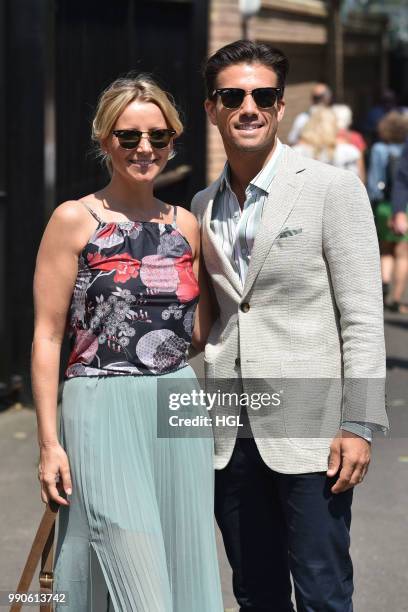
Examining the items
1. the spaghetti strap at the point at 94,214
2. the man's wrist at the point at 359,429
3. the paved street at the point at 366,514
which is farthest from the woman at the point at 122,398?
the paved street at the point at 366,514

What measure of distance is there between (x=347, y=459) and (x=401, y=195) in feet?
19.6

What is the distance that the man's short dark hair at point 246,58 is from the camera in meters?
3.64

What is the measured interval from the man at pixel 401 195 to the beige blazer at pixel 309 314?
556cm

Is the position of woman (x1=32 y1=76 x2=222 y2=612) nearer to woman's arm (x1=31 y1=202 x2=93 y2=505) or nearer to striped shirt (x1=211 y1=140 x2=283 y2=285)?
→ woman's arm (x1=31 y1=202 x2=93 y2=505)

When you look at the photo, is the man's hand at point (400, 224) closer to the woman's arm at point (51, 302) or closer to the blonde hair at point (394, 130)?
the blonde hair at point (394, 130)

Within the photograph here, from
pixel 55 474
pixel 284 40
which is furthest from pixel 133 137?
pixel 284 40

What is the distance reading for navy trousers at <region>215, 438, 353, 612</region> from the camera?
11.7 ft

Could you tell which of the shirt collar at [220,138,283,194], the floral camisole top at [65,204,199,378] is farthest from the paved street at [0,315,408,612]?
the shirt collar at [220,138,283,194]

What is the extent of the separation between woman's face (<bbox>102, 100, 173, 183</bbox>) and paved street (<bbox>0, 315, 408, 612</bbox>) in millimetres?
2032

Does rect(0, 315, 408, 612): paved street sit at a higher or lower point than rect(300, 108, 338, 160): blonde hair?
lower

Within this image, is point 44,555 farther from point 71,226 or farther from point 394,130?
point 394,130

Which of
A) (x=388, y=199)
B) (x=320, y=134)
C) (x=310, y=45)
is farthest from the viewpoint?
(x=310, y=45)

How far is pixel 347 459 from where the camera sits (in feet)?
11.5

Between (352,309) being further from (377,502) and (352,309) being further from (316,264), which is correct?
(377,502)
